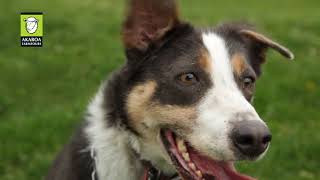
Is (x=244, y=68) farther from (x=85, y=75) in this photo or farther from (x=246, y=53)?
(x=85, y=75)

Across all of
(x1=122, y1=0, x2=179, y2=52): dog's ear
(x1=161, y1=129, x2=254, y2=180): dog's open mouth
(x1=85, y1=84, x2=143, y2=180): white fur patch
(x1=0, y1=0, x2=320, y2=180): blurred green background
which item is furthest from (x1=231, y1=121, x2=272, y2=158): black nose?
(x1=0, y1=0, x2=320, y2=180): blurred green background

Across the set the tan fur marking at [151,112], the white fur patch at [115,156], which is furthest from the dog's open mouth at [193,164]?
the white fur patch at [115,156]

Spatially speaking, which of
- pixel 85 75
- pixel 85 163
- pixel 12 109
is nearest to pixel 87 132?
pixel 85 163

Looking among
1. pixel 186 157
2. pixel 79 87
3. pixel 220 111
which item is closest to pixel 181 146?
pixel 186 157

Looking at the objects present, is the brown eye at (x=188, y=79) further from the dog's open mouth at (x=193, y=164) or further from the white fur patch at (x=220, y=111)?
the dog's open mouth at (x=193, y=164)

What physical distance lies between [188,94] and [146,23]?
606mm

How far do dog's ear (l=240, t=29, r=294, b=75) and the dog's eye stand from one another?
1.12 feet

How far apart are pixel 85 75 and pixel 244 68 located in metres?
4.41

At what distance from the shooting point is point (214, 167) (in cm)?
445

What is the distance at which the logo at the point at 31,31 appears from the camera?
884 centimetres

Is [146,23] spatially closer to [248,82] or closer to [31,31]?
[248,82]

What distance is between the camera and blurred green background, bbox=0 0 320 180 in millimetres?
7133

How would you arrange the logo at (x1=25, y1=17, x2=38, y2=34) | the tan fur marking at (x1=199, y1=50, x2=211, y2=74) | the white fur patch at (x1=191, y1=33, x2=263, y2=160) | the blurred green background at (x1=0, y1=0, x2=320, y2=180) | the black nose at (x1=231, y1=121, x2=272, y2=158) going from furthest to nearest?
the logo at (x1=25, y1=17, x2=38, y2=34)
the blurred green background at (x1=0, y1=0, x2=320, y2=180)
the tan fur marking at (x1=199, y1=50, x2=211, y2=74)
the white fur patch at (x1=191, y1=33, x2=263, y2=160)
the black nose at (x1=231, y1=121, x2=272, y2=158)

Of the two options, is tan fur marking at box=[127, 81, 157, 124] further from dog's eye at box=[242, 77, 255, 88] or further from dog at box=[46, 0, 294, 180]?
dog's eye at box=[242, 77, 255, 88]
